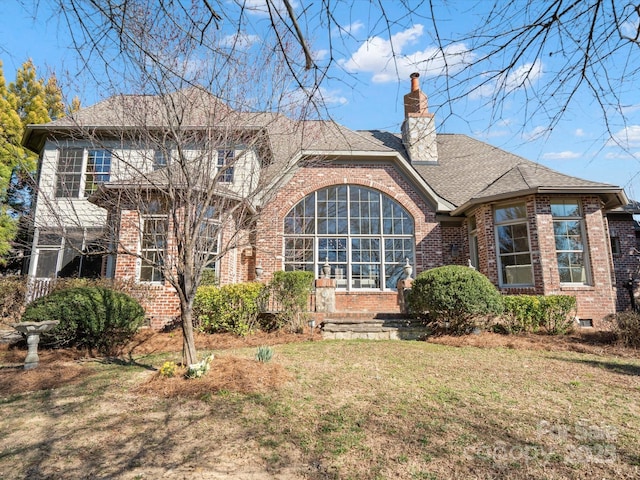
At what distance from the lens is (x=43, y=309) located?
6.60 m

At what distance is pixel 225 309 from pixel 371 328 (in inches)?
145

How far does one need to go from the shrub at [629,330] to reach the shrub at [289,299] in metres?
→ 6.97

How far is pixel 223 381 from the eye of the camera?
15.6 feet

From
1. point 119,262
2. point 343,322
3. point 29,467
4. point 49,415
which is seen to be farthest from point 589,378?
point 119,262

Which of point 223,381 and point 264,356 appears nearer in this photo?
point 223,381

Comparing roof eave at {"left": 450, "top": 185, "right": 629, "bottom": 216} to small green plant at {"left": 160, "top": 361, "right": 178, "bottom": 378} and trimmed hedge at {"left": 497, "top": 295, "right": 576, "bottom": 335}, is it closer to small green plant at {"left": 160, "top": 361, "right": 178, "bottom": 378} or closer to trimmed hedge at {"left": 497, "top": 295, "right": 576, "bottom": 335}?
trimmed hedge at {"left": 497, "top": 295, "right": 576, "bottom": 335}

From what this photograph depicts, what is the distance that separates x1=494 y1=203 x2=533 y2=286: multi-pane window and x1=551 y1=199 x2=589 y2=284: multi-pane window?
0.79m

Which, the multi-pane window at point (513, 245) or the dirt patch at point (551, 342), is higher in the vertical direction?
the multi-pane window at point (513, 245)

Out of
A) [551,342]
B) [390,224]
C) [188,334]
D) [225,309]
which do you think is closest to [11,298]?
[225,309]

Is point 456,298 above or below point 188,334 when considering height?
above

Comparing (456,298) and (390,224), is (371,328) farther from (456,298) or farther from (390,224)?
(390,224)

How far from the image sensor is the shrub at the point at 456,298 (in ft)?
27.0

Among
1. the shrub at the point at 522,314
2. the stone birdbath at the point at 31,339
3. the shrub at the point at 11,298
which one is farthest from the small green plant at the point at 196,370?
the shrub at the point at 11,298

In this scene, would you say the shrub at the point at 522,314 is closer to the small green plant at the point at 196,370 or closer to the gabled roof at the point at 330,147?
the gabled roof at the point at 330,147
